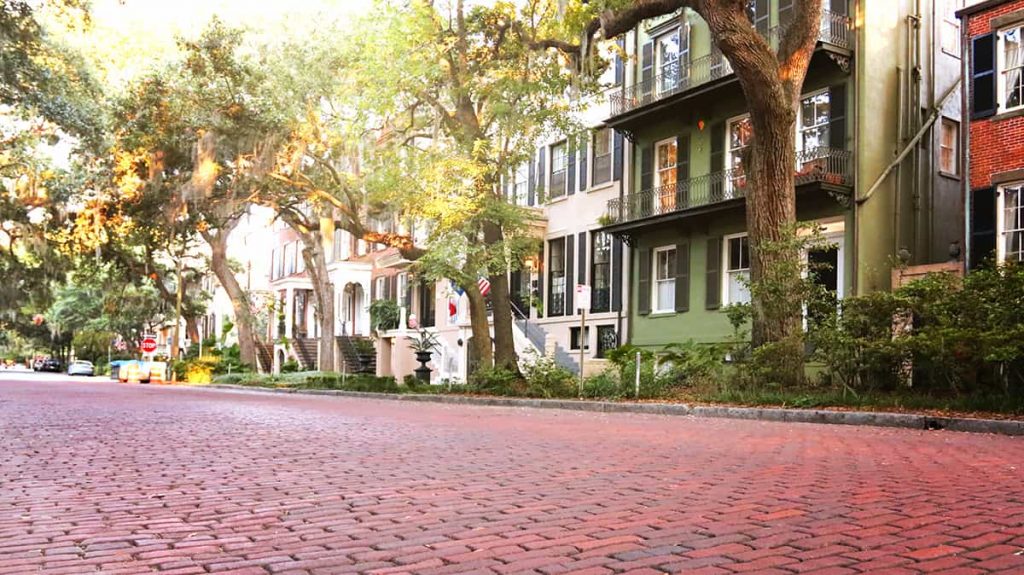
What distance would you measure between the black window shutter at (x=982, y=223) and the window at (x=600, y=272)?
410 inches

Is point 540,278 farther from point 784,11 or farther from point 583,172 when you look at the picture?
point 784,11

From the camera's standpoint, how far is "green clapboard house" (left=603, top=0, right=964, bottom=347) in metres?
20.3

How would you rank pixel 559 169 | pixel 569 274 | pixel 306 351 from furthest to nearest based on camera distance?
pixel 306 351, pixel 559 169, pixel 569 274

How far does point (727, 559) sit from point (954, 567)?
93cm

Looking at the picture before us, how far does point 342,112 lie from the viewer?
26312mm

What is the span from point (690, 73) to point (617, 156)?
4.05 meters

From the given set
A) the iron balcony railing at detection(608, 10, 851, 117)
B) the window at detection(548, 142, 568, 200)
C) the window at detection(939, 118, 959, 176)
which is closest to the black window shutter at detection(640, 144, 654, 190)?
the iron balcony railing at detection(608, 10, 851, 117)

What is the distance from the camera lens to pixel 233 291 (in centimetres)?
3619

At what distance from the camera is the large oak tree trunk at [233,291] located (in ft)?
116

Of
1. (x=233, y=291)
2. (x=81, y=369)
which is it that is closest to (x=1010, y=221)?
(x=233, y=291)

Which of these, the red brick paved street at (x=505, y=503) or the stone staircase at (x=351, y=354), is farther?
the stone staircase at (x=351, y=354)

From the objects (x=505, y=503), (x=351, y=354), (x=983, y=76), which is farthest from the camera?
(x=351, y=354)

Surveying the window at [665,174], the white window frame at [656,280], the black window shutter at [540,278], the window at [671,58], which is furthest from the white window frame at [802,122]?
the black window shutter at [540,278]

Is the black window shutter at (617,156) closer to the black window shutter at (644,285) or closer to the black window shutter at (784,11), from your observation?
the black window shutter at (644,285)
